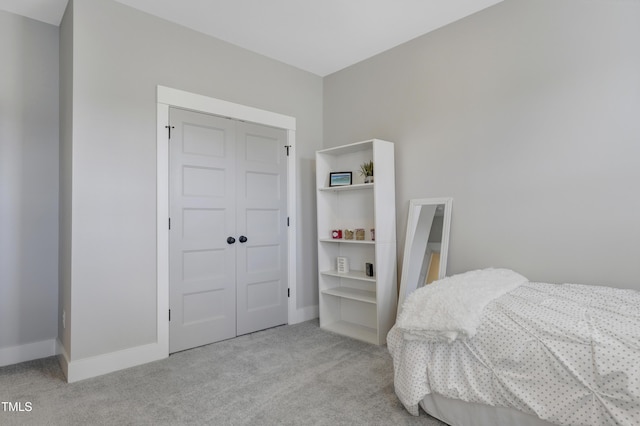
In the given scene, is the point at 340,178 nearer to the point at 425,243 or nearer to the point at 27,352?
the point at 425,243

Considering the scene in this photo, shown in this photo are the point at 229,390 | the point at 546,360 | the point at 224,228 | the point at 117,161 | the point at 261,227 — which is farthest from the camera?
the point at 261,227

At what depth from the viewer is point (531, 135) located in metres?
2.52

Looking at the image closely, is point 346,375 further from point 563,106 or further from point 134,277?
point 563,106

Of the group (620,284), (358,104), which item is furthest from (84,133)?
(620,284)

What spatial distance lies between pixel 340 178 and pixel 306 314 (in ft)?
5.01

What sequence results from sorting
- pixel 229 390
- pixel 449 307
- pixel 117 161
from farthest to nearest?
pixel 117 161 → pixel 229 390 → pixel 449 307

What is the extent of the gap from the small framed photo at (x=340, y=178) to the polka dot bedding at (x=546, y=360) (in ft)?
6.01

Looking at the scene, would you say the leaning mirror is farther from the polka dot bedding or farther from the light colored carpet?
the polka dot bedding

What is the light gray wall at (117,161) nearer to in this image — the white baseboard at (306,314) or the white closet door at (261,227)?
the white closet door at (261,227)

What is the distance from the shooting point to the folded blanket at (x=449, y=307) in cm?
170

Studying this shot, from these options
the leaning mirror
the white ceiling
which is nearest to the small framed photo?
the leaning mirror

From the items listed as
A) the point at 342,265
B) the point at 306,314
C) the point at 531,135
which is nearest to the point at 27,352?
the point at 306,314

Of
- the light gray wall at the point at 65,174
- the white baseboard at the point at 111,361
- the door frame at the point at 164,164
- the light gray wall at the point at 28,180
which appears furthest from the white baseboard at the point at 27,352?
the door frame at the point at 164,164

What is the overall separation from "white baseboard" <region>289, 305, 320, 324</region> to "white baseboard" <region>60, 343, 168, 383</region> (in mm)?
1360
